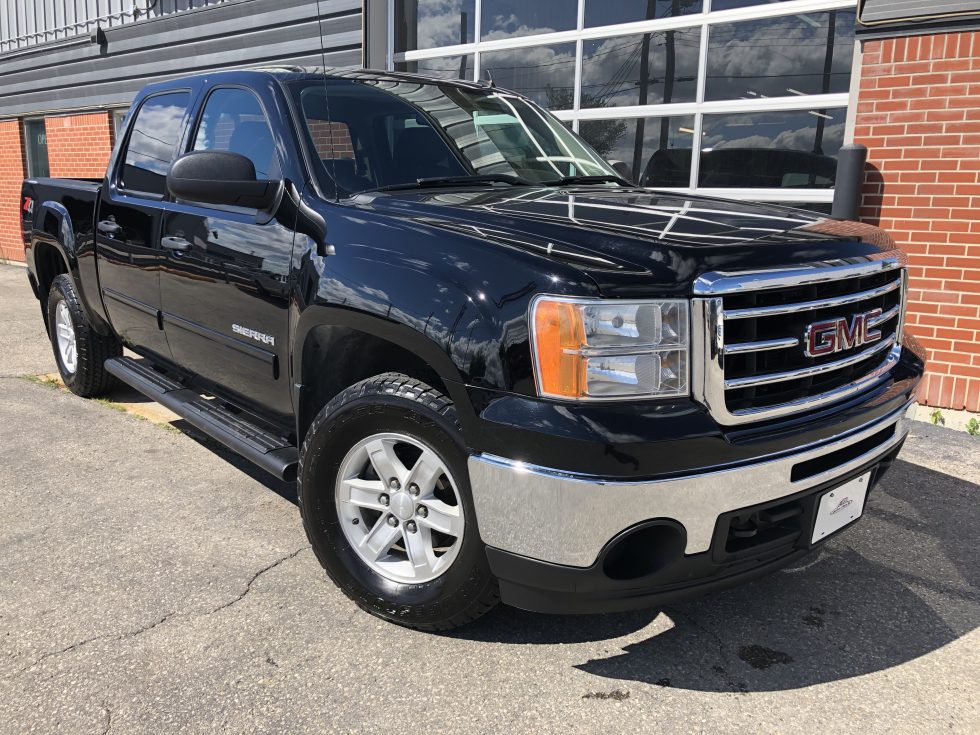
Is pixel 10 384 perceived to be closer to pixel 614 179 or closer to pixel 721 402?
pixel 614 179

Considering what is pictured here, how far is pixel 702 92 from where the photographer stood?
6352mm

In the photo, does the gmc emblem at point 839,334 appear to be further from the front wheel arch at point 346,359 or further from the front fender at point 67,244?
the front fender at point 67,244

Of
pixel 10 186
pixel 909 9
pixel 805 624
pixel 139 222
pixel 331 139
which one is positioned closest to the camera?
pixel 805 624

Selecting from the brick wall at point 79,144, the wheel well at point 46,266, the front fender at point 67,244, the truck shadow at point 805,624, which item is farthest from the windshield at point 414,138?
the brick wall at point 79,144

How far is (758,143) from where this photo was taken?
615 centimetres

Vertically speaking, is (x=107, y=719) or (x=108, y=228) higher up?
(x=108, y=228)

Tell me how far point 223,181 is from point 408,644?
6.01 feet

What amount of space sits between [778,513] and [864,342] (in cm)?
70

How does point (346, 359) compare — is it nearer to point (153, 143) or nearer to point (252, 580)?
point (252, 580)

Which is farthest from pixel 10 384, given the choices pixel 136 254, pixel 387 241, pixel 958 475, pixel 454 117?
pixel 958 475

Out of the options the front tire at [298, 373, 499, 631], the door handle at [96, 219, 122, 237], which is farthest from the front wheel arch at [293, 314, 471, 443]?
the door handle at [96, 219, 122, 237]

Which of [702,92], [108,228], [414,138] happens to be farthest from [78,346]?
[702,92]

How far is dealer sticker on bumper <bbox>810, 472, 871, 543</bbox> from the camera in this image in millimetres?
2506

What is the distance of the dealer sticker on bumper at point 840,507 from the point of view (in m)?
2.51
